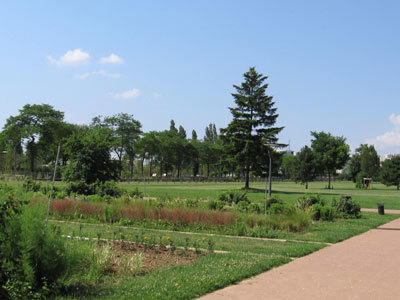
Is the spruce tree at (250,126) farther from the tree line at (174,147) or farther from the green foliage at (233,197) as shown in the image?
the green foliage at (233,197)

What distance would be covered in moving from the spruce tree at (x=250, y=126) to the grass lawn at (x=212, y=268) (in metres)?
39.4

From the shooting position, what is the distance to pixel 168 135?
115875mm

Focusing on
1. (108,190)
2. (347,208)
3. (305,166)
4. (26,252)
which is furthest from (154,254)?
(305,166)

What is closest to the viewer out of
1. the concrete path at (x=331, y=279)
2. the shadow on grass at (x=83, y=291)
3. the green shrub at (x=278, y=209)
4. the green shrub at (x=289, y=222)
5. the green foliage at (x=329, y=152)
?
the shadow on grass at (x=83, y=291)

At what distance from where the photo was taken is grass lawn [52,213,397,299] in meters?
6.30

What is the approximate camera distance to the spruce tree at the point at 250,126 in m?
53.5

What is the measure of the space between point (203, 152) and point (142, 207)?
103m

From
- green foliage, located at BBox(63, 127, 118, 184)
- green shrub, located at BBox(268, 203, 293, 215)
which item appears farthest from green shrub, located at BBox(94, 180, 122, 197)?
green shrub, located at BBox(268, 203, 293, 215)

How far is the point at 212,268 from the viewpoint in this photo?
316 inches

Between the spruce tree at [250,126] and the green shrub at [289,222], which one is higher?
the spruce tree at [250,126]

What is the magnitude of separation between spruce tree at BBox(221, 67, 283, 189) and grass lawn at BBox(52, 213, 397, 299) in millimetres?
39368

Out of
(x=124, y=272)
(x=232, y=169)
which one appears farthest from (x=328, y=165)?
(x=124, y=272)

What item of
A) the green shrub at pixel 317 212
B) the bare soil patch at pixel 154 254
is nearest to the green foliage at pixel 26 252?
the bare soil patch at pixel 154 254

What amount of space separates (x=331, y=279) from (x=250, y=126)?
4747 centimetres
